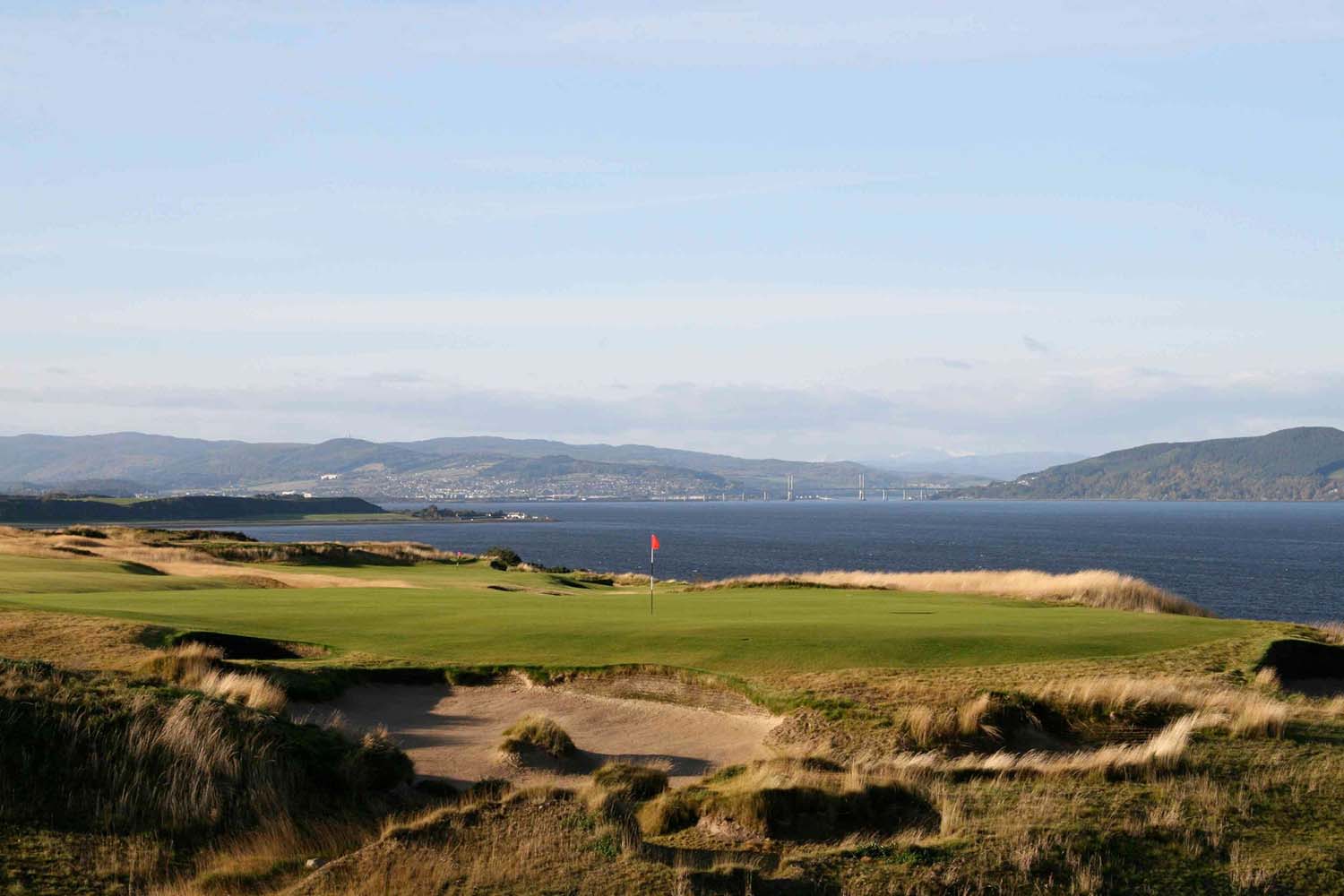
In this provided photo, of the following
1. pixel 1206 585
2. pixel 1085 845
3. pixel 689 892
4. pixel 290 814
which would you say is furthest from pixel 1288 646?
pixel 1206 585

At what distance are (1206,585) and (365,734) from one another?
68152mm

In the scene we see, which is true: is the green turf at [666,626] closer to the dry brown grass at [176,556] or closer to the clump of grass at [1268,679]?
the clump of grass at [1268,679]

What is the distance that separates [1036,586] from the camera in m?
34.8

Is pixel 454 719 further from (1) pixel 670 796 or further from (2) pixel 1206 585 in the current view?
(2) pixel 1206 585

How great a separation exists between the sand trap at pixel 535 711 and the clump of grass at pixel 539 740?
24cm

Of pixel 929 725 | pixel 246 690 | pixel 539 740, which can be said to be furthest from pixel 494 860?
pixel 246 690

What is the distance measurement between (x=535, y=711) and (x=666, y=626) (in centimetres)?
664

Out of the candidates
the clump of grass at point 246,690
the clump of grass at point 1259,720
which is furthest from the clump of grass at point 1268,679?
the clump of grass at point 246,690

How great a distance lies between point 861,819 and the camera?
11.2m

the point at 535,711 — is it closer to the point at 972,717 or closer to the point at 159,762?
the point at 159,762

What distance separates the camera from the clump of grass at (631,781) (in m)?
11.7

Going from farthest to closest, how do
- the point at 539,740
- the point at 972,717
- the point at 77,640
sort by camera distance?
the point at 77,640
the point at 972,717
the point at 539,740

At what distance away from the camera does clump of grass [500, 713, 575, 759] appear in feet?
45.0

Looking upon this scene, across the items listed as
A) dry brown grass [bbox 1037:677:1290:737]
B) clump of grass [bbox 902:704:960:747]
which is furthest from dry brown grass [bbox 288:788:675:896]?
dry brown grass [bbox 1037:677:1290:737]
